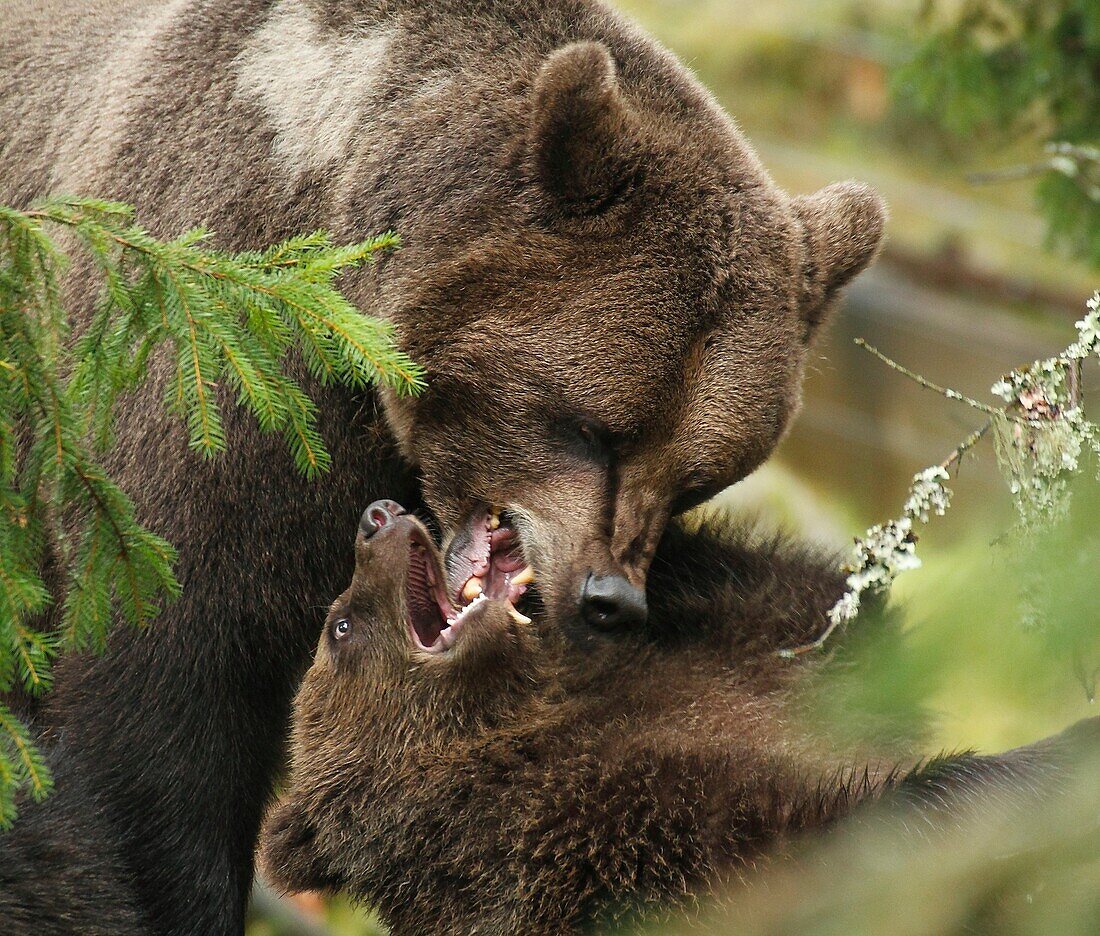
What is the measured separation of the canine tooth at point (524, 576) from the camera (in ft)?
14.8

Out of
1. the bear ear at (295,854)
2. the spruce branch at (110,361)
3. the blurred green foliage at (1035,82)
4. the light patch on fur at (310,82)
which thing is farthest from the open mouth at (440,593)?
the blurred green foliage at (1035,82)

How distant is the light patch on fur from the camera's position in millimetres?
4473

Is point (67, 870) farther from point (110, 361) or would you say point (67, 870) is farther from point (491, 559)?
point (110, 361)

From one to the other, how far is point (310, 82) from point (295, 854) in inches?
102

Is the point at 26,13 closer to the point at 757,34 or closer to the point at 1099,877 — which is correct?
the point at 1099,877

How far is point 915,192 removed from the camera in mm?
14297

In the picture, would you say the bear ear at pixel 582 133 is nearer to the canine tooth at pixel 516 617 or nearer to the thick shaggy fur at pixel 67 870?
the canine tooth at pixel 516 617

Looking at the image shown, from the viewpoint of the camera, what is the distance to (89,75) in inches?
204

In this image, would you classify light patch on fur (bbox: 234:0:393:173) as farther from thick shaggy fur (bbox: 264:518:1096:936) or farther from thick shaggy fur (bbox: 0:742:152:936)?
thick shaggy fur (bbox: 0:742:152:936)

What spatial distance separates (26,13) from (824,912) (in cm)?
524

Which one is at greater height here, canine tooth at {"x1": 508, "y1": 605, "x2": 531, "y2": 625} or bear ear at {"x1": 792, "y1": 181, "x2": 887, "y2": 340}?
bear ear at {"x1": 792, "y1": 181, "x2": 887, "y2": 340}

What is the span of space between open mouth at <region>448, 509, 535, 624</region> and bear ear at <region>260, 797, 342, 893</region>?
96 cm

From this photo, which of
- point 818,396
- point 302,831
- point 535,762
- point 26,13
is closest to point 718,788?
point 535,762

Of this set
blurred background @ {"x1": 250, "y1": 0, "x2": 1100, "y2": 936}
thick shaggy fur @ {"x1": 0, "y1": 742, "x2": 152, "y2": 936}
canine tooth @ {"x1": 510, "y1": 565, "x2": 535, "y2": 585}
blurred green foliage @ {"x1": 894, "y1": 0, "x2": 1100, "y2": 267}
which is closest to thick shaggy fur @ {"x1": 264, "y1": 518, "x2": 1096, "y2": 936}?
canine tooth @ {"x1": 510, "y1": 565, "x2": 535, "y2": 585}
